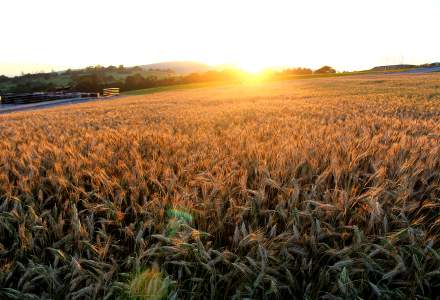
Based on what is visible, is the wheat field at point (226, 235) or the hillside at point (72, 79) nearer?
the wheat field at point (226, 235)

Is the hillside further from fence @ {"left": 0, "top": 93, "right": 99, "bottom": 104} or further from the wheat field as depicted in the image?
the wheat field

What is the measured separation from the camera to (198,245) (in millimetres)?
1316

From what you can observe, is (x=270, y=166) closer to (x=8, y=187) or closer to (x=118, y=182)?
(x=118, y=182)

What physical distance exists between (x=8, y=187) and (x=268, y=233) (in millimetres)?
1481

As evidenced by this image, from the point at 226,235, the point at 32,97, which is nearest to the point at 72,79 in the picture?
the point at 32,97

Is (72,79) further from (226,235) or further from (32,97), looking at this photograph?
(226,235)

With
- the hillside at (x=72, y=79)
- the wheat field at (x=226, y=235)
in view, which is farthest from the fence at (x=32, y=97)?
the wheat field at (x=226, y=235)

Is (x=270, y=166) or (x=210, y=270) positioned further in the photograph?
A: (x=270, y=166)

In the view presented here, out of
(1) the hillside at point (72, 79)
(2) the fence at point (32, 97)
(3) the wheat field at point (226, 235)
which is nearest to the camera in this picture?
(3) the wheat field at point (226, 235)

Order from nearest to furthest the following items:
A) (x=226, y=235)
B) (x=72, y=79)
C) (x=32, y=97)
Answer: (x=226, y=235) → (x=32, y=97) → (x=72, y=79)

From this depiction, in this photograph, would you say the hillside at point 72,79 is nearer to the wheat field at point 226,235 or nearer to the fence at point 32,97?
the fence at point 32,97

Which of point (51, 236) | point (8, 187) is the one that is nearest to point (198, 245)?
point (51, 236)

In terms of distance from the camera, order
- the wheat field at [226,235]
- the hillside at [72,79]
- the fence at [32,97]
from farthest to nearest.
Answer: the hillside at [72,79] < the fence at [32,97] < the wheat field at [226,235]

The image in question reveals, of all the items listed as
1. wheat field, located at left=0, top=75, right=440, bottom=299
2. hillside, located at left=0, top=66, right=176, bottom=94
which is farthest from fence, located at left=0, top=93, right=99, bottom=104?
wheat field, located at left=0, top=75, right=440, bottom=299
